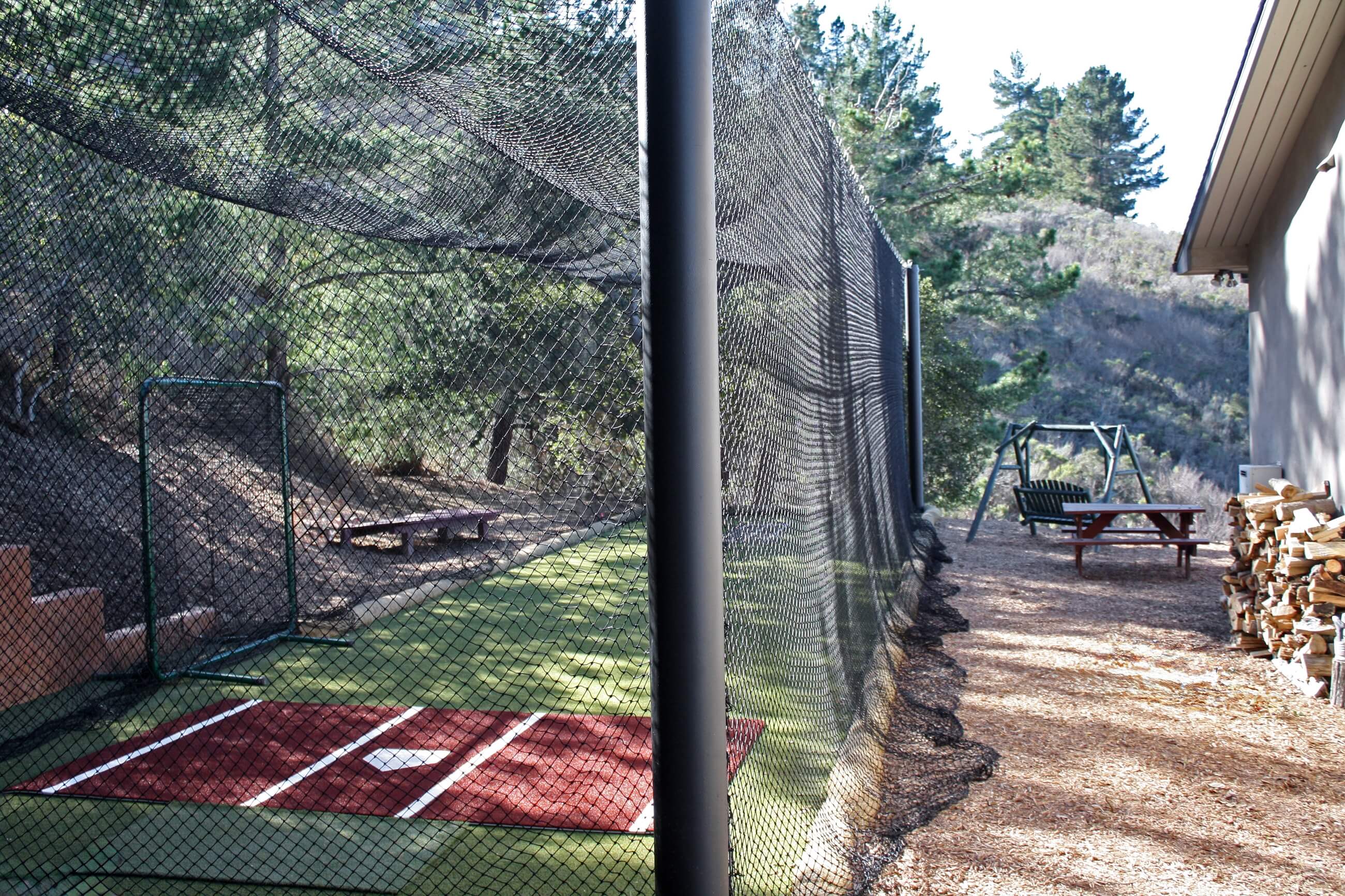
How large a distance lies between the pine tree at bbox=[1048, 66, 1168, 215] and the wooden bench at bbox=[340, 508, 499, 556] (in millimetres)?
30417

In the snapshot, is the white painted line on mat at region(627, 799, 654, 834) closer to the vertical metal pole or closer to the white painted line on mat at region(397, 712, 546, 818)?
the white painted line on mat at region(397, 712, 546, 818)

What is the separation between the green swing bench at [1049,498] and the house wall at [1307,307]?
311cm

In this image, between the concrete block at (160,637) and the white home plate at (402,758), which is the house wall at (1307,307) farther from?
the concrete block at (160,637)

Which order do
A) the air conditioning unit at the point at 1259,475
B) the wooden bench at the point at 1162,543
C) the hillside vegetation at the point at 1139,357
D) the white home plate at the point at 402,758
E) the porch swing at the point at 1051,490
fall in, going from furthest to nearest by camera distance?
1. the hillside vegetation at the point at 1139,357
2. the porch swing at the point at 1051,490
3. the wooden bench at the point at 1162,543
4. the air conditioning unit at the point at 1259,475
5. the white home plate at the point at 402,758

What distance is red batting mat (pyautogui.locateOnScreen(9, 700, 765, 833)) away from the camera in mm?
3414

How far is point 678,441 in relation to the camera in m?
1.90

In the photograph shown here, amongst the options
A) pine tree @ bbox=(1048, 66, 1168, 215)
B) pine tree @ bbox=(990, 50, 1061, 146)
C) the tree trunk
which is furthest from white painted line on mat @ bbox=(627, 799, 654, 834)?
pine tree @ bbox=(990, 50, 1061, 146)

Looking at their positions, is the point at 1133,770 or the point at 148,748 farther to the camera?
the point at 148,748

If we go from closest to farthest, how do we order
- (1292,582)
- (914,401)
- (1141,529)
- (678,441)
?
(678,441)
(1292,582)
(1141,529)
(914,401)

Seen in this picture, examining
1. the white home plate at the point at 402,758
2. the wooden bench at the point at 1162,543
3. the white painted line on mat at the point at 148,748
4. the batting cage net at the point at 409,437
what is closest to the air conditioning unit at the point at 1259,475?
the wooden bench at the point at 1162,543

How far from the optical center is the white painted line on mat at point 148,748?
3652 mm

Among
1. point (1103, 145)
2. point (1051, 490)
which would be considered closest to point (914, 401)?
point (1051, 490)

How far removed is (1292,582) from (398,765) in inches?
164

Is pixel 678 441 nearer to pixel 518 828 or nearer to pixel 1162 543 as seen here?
pixel 518 828
